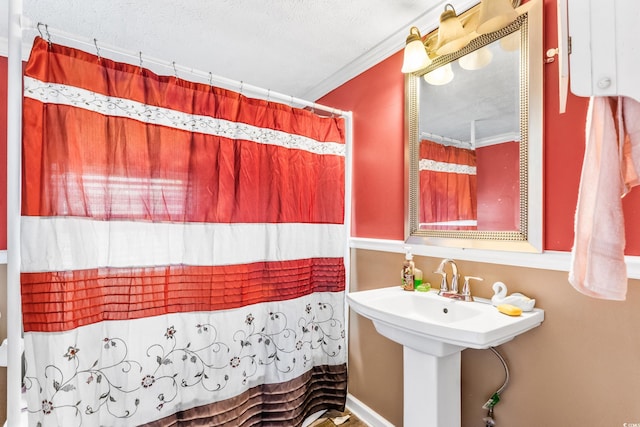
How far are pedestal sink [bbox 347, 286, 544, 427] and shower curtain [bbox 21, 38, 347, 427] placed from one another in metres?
0.60

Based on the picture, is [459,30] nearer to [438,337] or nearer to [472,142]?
[472,142]

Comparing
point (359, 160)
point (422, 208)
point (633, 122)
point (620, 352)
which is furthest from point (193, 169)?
point (620, 352)

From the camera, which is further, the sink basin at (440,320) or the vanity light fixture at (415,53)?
the vanity light fixture at (415,53)

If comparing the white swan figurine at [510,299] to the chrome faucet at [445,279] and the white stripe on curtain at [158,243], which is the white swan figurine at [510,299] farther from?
the white stripe on curtain at [158,243]

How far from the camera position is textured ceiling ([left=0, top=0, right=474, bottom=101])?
1.50m

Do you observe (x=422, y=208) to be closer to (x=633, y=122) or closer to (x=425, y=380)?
(x=425, y=380)

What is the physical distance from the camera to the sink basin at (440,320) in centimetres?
101

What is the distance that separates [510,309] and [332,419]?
138 centimetres

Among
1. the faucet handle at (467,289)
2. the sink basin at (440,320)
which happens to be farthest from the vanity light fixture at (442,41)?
the sink basin at (440,320)

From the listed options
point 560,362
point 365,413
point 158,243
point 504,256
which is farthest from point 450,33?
point 365,413

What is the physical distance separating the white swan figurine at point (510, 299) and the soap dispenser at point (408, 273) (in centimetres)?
39

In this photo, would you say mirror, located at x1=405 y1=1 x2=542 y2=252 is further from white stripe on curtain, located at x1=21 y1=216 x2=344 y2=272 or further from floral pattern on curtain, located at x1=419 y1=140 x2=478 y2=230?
white stripe on curtain, located at x1=21 y1=216 x2=344 y2=272

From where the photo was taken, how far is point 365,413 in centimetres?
192

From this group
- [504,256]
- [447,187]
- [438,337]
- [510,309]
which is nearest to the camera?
[438,337]
